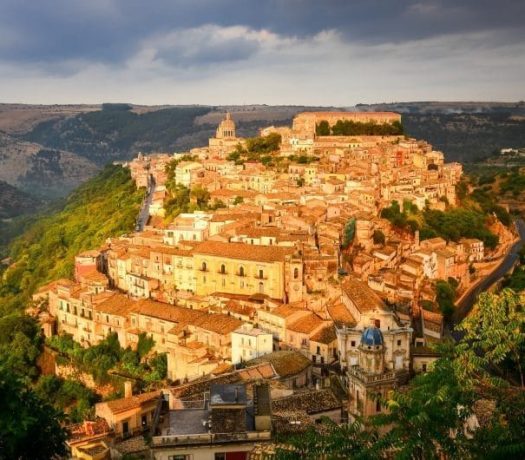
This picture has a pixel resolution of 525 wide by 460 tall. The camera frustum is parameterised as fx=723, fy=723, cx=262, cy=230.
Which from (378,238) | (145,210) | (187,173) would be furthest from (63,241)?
(378,238)

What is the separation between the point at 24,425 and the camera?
11.8 metres

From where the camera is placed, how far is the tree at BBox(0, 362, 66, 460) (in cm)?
1191

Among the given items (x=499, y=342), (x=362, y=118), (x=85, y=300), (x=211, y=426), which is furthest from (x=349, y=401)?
(x=362, y=118)

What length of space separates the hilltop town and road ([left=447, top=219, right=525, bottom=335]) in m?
0.77

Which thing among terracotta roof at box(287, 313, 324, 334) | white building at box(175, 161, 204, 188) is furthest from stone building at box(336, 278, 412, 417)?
white building at box(175, 161, 204, 188)

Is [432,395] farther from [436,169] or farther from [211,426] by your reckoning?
[436,169]

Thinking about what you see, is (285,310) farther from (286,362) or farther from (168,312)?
(168,312)

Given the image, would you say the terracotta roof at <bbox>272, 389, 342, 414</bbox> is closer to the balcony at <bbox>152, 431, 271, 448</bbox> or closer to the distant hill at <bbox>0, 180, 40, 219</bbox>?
the balcony at <bbox>152, 431, 271, 448</bbox>

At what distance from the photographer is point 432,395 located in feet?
34.4

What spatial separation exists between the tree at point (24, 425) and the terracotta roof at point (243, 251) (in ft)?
63.7

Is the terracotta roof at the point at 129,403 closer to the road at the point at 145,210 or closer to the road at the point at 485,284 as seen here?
the road at the point at 485,284

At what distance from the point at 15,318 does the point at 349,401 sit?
78.5 feet

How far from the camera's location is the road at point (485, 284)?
1534 inches

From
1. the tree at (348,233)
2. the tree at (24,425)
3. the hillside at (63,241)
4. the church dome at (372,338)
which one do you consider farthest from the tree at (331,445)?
the hillside at (63,241)
